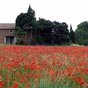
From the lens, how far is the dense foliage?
40.5m

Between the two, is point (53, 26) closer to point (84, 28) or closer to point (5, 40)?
point (5, 40)

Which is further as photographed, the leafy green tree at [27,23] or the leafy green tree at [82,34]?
the leafy green tree at [82,34]

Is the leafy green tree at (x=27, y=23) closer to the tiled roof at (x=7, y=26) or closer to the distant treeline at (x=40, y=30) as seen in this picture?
the distant treeline at (x=40, y=30)

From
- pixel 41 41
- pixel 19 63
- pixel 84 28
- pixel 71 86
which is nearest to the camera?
pixel 71 86

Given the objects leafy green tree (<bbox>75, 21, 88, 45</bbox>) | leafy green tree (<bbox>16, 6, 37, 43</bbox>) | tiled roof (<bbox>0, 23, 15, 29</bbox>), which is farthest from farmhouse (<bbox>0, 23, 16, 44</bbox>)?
leafy green tree (<bbox>75, 21, 88, 45</bbox>)

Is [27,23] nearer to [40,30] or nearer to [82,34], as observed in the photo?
[40,30]

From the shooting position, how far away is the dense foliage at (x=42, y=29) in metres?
40.5

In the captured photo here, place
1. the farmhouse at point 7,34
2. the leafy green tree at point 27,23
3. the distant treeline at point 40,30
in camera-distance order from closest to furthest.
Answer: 1. the distant treeline at point 40,30
2. the leafy green tree at point 27,23
3. the farmhouse at point 7,34

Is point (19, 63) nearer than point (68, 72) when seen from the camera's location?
No

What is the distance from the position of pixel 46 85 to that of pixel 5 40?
4927cm

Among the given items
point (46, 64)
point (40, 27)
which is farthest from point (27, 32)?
point (46, 64)

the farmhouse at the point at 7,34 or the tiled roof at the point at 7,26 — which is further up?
the tiled roof at the point at 7,26

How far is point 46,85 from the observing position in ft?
15.1

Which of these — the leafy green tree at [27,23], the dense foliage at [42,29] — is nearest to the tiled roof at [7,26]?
the leafy green tree at [27,23]
